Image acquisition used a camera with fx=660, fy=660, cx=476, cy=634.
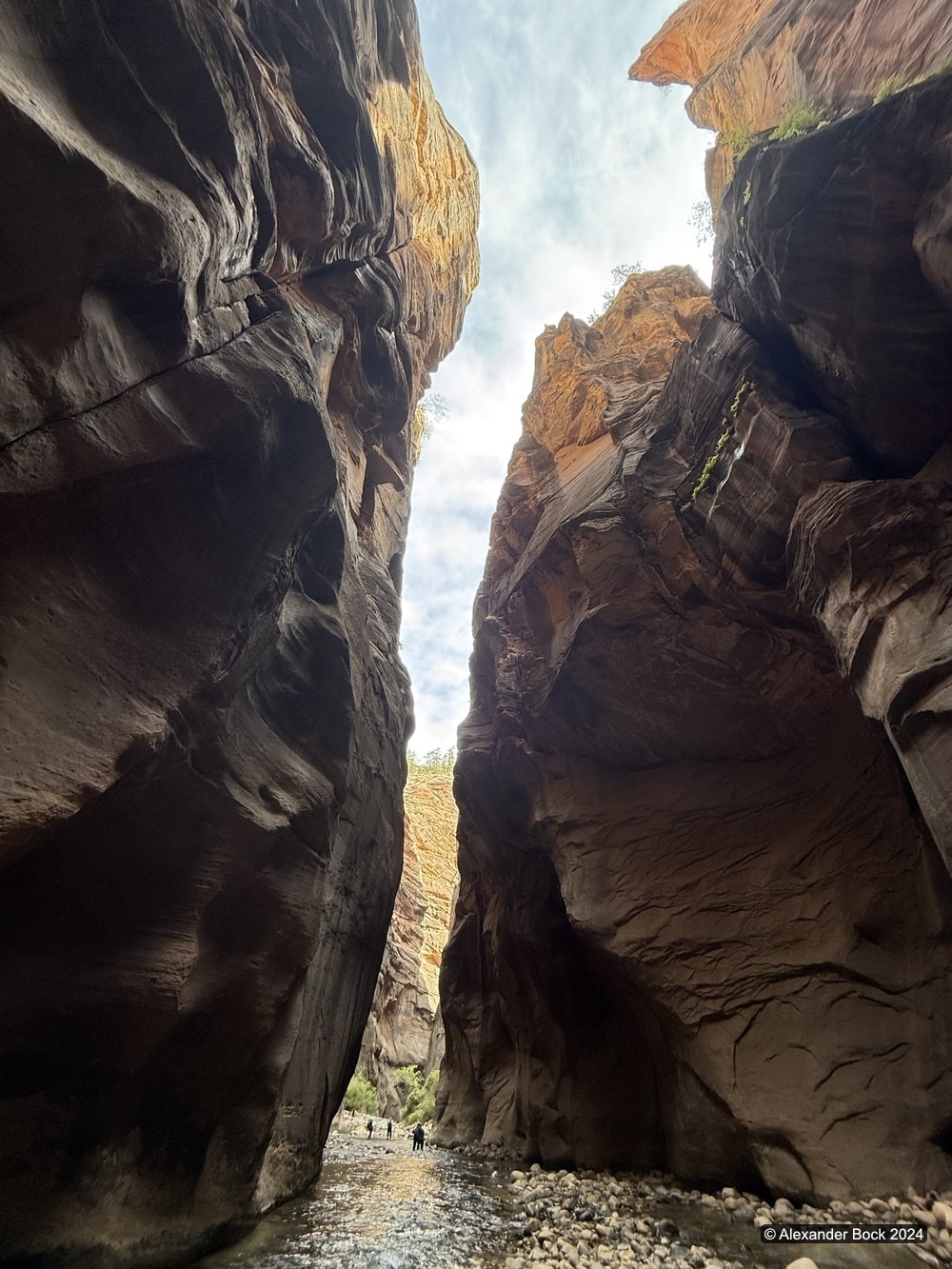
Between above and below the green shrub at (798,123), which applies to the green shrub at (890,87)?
below

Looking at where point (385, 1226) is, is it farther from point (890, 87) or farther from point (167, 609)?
point (890, 87)

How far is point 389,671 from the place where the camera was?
530 inches

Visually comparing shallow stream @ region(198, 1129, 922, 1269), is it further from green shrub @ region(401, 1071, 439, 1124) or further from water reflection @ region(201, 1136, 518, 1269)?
green shrub @ region(401, 1071, 439, 1124)

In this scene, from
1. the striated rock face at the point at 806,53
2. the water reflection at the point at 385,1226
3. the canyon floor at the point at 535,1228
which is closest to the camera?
the canyon floor at the point at 535,1228

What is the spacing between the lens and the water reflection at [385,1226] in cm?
653

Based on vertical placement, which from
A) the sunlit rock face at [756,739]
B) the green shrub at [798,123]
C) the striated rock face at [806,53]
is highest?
the striated rock face at [806,53]

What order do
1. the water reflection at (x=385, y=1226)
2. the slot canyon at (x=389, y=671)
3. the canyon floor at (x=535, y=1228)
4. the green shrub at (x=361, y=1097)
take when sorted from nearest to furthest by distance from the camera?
the slot canyon at (x=389, y=671) → the canyon floor at (x=535, y=1228) → the water reflection at (x=385, y=1226) → the green shrub at (x=361, y=1097)

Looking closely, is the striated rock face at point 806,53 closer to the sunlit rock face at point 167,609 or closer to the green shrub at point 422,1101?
the sunlit rock face at point 167,609

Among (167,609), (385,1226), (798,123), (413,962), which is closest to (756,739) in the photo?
(385,1226)

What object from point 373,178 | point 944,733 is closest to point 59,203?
point 373,178

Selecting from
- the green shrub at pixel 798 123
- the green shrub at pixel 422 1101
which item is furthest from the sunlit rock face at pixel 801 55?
the green shrub at pixel 422 1101

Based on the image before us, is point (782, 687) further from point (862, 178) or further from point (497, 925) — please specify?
point (497, 925)

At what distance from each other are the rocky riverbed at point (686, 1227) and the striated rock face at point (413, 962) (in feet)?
47.8

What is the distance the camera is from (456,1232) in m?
7.61
